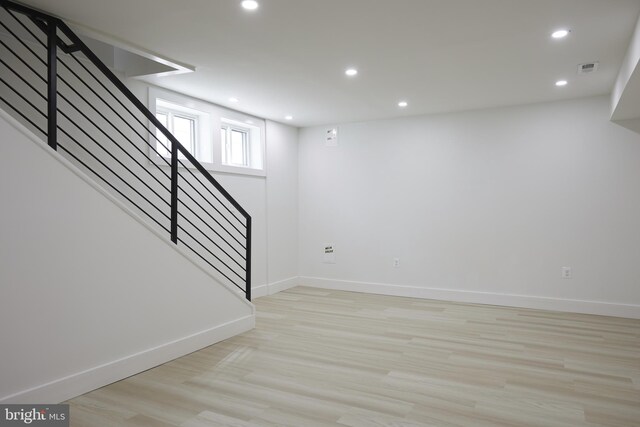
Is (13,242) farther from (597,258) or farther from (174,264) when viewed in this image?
(597,258)

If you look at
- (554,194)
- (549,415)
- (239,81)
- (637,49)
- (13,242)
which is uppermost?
(239,81)

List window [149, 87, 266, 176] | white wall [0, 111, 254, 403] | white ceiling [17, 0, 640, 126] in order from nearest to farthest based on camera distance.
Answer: white wall [0, 111, 254, 403] → white ceiling [17, 0, 640, 126] → window [149, 87, 266, 176]

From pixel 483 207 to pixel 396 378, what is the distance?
3.21m

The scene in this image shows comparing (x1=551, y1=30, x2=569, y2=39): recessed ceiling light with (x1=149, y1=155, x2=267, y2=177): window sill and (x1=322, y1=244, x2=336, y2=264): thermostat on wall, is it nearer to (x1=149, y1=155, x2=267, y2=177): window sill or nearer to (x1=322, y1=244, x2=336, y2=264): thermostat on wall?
(x1=149, y1=155, x2=267, y2=177): window sill

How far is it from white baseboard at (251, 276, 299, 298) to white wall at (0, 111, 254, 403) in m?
2.44

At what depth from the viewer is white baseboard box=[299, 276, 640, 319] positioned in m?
5.09

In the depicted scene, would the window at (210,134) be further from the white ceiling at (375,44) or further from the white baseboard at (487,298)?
the white baseboard at (487,298)

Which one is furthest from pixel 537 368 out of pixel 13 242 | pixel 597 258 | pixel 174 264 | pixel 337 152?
pixel 337 152

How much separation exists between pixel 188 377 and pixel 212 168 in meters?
2.76

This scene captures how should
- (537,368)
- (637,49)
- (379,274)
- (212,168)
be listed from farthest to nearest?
(379,274)
(212,168)
(537,368)
(637,49)

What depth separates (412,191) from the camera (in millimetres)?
6207

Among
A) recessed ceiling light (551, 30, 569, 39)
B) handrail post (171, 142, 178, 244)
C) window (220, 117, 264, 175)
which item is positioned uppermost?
recessed ceiling light (551, 30, 569, 39)

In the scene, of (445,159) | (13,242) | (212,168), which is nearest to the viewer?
(13,242)

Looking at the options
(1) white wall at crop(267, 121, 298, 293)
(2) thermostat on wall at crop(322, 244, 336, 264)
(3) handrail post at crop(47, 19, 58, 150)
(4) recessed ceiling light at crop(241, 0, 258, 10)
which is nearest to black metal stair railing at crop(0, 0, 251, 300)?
(3) handrail post at crop(47, 19, 58, 150)
